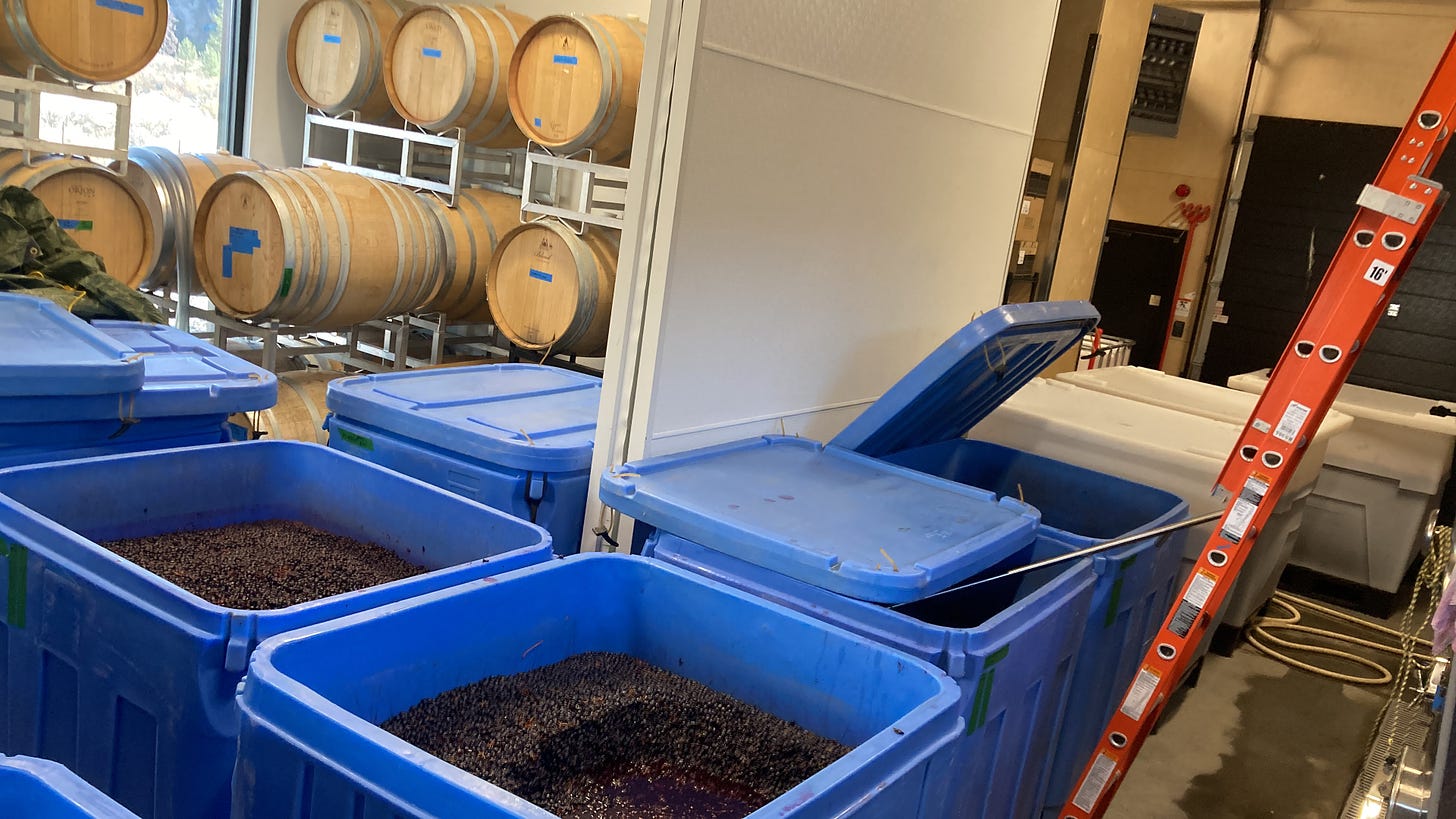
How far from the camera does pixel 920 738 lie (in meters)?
1.29

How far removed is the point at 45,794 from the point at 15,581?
3.03 ft

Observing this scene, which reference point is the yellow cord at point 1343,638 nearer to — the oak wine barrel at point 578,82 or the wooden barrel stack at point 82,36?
the oak wine barrel at point 578,82

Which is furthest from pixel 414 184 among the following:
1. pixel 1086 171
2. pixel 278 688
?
pixel 278 688

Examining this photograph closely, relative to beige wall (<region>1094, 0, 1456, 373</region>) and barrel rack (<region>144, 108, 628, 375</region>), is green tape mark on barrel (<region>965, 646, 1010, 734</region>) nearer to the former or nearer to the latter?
barrel rack (<region>144, 108, 628, 375</region>)

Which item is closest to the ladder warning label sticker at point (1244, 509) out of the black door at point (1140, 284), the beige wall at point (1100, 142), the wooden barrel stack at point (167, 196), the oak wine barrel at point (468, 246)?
the beige wall at point (1100, 142)


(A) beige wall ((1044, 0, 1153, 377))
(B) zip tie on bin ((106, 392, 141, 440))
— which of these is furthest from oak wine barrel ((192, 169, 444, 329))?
(A) beige wall ((1044, 0, 1153, 377))

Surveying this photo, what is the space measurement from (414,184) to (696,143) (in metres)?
4.05

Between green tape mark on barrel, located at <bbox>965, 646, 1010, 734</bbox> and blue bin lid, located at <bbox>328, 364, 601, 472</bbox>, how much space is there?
940 mm

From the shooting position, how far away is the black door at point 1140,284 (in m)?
7.38

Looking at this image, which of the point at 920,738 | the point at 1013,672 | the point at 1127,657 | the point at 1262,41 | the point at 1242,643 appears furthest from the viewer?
the point at 1262,41

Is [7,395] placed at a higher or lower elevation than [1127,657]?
higher

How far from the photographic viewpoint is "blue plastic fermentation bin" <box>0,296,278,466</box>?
6.51ft

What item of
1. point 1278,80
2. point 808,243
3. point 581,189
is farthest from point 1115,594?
point 1278,80

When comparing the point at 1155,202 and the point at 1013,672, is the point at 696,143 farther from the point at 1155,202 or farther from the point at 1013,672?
the point at 1155,202
